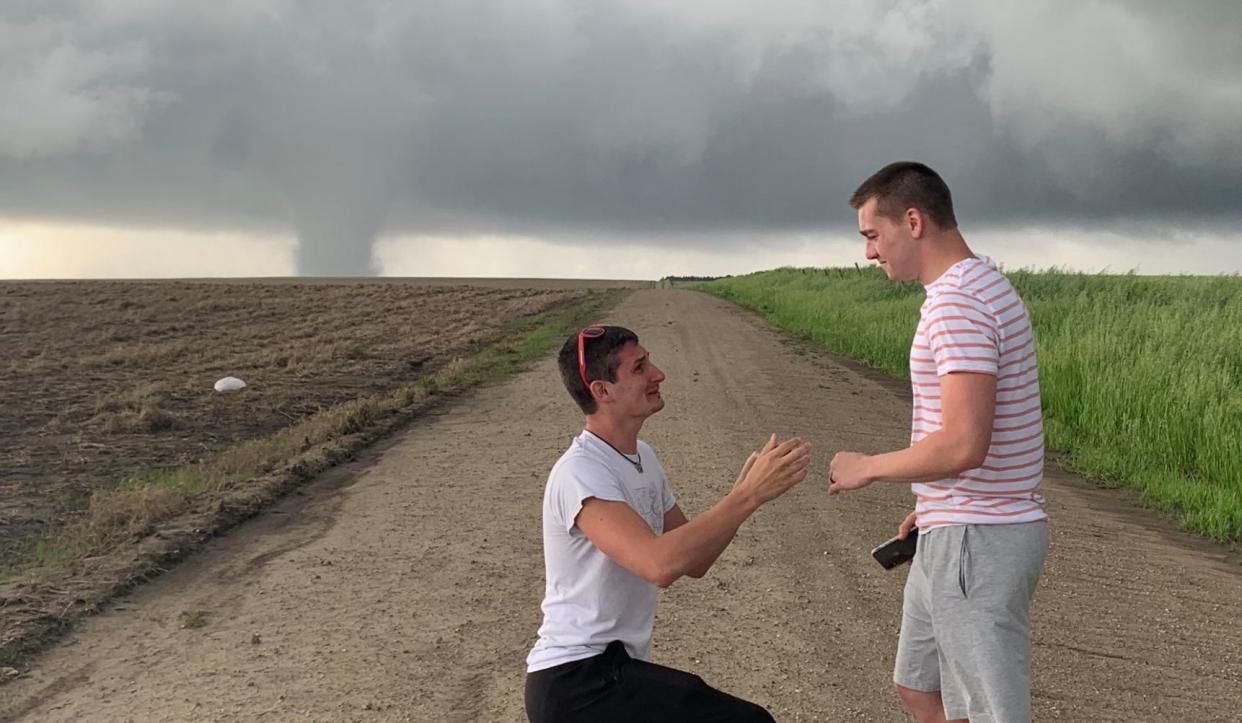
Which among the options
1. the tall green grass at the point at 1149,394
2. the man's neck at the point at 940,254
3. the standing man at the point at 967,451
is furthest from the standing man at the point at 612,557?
the tall green grass at the point at 1149,394

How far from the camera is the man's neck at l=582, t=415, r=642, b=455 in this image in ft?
10.7

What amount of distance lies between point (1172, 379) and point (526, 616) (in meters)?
8.47

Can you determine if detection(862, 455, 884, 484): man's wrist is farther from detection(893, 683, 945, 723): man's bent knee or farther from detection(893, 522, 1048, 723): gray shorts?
detection(893, 683, 945, 723): man's bent knee

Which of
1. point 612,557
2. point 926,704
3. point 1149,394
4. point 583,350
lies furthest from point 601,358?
point 1149,394

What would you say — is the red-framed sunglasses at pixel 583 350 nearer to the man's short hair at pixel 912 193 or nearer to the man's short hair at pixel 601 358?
the man's short hair at pixel 601 358

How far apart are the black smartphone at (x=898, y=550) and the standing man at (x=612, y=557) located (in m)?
0.59

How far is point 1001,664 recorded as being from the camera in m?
2.97

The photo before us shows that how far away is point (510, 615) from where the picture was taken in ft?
21.8

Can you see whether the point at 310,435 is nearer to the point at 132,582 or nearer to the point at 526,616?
the point at 132,582

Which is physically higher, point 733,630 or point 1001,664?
point 1001,664

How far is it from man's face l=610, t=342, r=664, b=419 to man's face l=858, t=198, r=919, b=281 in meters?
0.67

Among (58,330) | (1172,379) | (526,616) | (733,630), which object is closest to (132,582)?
(526,616)

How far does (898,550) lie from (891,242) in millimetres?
928

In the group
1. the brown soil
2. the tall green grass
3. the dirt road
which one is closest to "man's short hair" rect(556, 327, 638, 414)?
the dirt road
